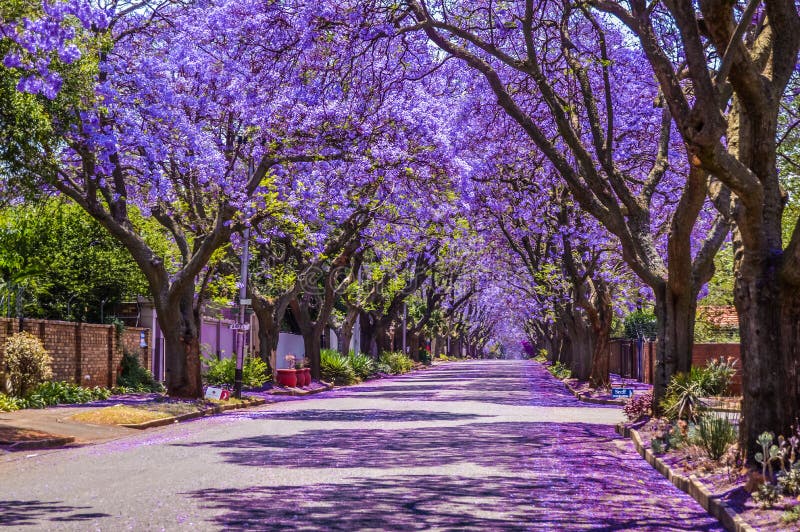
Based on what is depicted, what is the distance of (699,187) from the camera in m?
15.5

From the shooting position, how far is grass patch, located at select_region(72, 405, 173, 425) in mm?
19203

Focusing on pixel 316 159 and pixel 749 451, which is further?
pixel 316 159

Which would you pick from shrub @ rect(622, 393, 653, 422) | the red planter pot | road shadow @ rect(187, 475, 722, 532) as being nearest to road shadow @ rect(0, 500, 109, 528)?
road shadow @ rect(187, 475, 722, 532)

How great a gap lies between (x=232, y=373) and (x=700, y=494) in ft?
81.5

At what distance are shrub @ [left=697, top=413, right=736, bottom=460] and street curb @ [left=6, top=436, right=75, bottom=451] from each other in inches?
385

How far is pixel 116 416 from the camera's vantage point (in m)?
19.6

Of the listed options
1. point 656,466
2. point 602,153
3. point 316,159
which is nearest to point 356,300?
point 316,159

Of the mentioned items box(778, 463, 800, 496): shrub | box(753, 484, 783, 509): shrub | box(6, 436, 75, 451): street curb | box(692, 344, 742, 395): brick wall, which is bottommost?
box(6, 436, 75, 451): street curb

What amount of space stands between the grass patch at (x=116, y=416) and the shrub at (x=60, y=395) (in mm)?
2941

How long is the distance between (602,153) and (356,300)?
97.0ft

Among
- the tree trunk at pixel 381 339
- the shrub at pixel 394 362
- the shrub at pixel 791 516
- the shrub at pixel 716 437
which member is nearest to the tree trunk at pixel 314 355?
the tree trunk at pixel 381 339

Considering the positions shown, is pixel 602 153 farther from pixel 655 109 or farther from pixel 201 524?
pixel 201 524

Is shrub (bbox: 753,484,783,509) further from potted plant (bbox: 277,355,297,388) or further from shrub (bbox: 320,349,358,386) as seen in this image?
shrub (bbox: 320,349,358,386)

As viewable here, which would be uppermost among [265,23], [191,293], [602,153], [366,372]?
[265,23]
